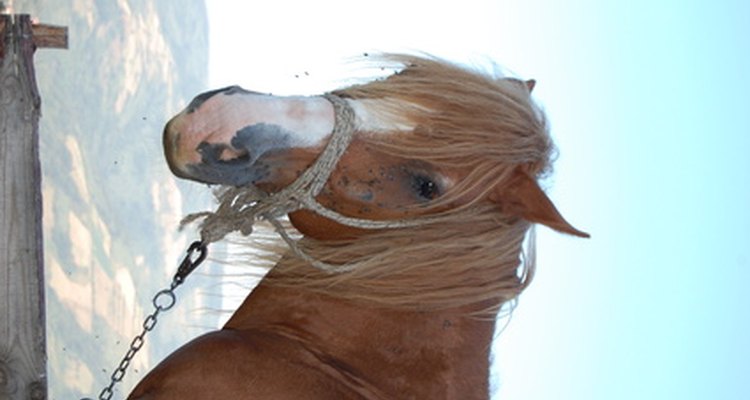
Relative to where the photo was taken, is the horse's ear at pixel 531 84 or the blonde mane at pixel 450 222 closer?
the blonde mane at pixel 450 222

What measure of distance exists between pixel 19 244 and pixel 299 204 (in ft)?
2.17

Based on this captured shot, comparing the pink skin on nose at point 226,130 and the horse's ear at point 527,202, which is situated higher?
the pink skin on nose at point 226,130

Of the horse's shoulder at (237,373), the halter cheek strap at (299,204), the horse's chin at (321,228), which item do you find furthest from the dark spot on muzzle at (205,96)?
the horse's shoulder at (237,373)

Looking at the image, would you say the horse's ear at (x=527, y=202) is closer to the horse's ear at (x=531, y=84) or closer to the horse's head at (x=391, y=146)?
the horse's head at (x=391, y=146)

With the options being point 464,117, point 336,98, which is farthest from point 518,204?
point 336,98

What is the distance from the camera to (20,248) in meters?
1.85

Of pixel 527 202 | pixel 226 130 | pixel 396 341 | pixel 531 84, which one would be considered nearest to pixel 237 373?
pixel 396 341

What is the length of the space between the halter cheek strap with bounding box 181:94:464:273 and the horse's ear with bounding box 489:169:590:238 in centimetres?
12

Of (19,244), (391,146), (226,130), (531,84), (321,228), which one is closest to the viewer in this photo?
(226,130)

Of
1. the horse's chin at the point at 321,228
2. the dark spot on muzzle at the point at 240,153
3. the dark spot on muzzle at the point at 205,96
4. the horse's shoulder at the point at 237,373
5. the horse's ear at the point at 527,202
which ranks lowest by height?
the horse's shoulder at the point at 237,373

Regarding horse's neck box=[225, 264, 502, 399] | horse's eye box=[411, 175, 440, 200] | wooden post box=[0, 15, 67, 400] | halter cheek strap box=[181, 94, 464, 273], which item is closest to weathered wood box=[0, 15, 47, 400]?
wooden post box=[0, 15, 67, 400]

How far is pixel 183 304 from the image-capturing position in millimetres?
6879

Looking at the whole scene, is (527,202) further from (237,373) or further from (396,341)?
(237,373)

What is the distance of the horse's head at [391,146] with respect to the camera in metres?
1.47
